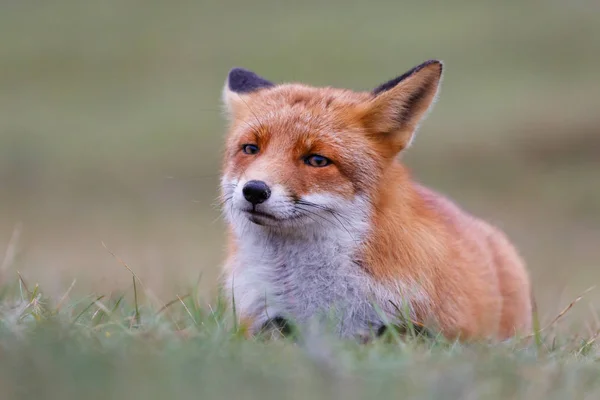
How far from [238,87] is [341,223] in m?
1.83

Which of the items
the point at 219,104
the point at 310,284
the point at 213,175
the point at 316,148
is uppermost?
the point at 316,148

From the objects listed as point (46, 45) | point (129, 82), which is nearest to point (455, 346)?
point (129, 82)

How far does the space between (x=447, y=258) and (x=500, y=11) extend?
2761 centimetres

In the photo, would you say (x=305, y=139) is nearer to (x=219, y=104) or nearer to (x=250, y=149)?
(x=250, y=149)

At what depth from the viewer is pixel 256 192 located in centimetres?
584

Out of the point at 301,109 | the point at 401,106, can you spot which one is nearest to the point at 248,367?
the point at 301,109

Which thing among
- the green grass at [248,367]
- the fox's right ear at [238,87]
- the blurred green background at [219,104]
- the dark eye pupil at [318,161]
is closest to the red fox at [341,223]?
the dark eye pupil at [318,161]

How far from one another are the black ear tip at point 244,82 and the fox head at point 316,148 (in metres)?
0.46

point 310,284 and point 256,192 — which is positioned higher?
point 256,192

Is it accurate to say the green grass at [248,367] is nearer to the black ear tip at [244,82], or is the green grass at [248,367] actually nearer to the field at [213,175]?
the field at [213,175]

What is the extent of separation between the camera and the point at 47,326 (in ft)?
15.6

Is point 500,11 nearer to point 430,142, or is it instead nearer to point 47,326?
point 430,142

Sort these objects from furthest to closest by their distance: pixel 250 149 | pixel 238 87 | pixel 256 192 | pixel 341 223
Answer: pixel 238 87
pixel 250 149
pixel 341 223
pixel 256 192

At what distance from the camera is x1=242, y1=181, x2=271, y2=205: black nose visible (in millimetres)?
5840
